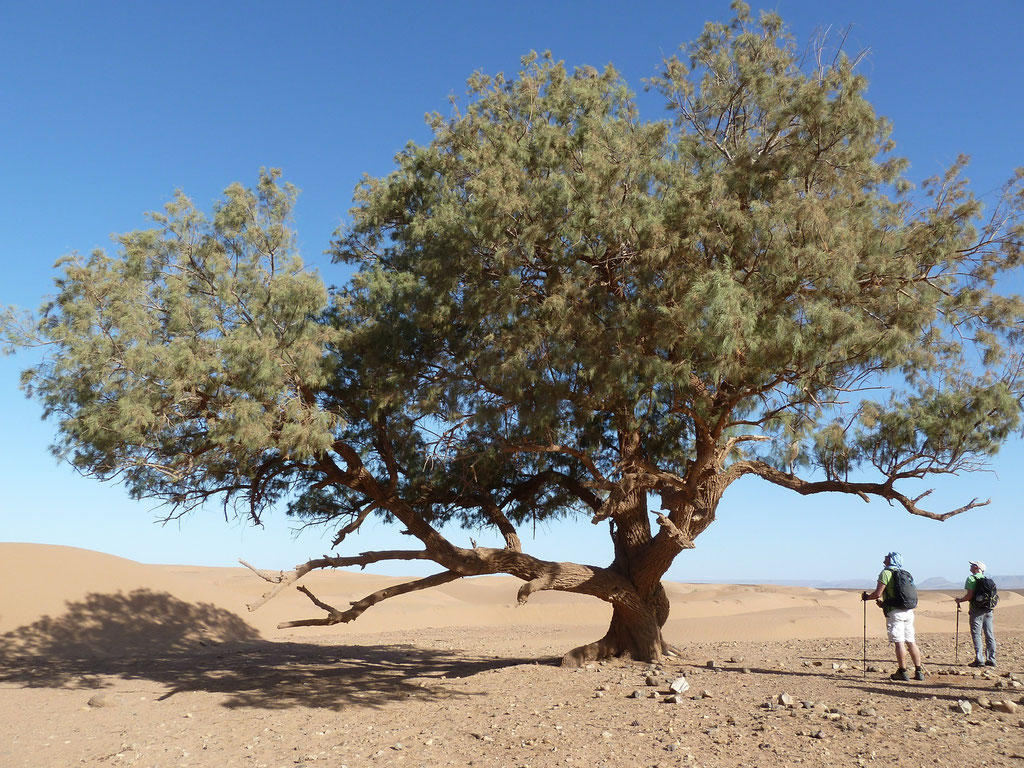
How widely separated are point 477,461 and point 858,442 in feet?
16.4

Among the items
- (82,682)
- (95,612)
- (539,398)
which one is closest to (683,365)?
(539,398)

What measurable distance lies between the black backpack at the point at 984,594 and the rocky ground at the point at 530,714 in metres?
0.80

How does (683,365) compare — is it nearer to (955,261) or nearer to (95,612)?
(955,261)

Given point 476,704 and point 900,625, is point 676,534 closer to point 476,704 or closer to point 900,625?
point 900,625

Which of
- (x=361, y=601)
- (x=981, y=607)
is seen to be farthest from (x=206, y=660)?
(x=981, y=607)

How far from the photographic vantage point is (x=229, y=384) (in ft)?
30.7

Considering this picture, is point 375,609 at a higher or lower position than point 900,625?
lower

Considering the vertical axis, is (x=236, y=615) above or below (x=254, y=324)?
below

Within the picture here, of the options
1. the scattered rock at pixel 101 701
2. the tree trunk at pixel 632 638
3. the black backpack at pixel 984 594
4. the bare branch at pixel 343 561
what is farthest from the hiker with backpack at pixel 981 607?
the scattered rock at pixel 101 701

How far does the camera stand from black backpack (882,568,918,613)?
8703mm

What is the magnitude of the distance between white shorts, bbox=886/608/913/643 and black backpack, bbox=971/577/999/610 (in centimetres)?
161

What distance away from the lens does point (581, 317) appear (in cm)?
875

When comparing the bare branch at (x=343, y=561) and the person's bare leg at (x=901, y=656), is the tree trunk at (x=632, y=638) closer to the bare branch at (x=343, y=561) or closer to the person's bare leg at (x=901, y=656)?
the bare branch at (x=343, y=561)

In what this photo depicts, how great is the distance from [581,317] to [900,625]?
17.0 feet
